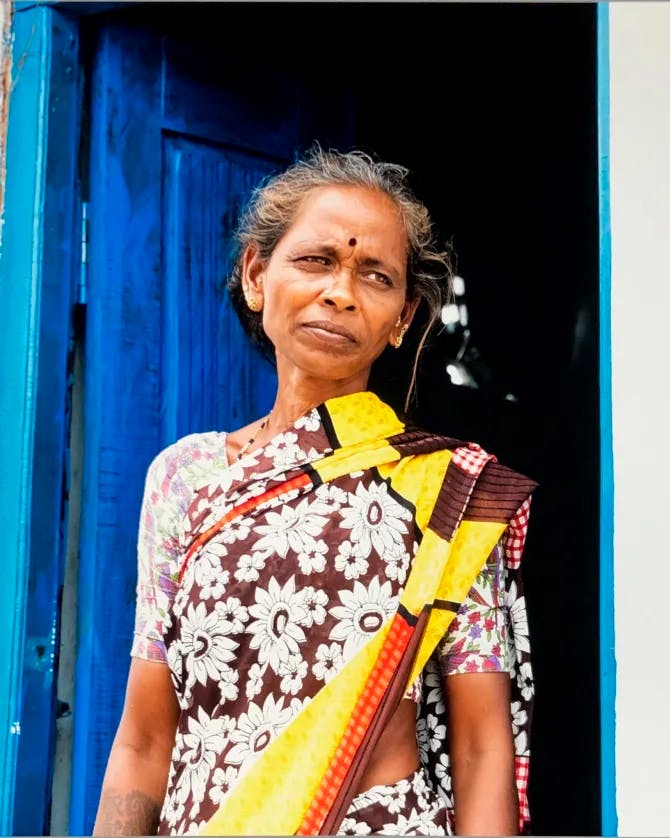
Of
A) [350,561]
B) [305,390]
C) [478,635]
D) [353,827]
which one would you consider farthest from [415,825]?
[305,390]

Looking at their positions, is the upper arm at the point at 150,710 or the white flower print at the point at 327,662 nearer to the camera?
the white flower print at the point at 327,662

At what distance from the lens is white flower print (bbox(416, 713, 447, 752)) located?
2004 millimetres

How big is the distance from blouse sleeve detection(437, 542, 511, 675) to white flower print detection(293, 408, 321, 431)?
364 mm

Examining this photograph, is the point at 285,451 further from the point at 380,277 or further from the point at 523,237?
the point at 523,237

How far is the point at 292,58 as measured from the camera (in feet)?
9.92

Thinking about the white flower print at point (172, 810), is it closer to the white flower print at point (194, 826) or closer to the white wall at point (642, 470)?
the white flower print at point (194, 826)

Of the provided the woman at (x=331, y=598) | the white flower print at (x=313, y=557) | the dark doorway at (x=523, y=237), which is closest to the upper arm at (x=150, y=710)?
the woman at (x=331, y=598)

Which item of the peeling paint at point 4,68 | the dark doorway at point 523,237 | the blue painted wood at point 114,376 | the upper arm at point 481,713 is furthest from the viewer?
the dark doorway at point 523,237

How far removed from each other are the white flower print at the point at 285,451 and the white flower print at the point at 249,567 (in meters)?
0.16

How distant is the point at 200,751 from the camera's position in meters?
1.93

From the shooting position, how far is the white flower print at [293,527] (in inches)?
76.7

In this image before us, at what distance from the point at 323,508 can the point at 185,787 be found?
482 millimetres

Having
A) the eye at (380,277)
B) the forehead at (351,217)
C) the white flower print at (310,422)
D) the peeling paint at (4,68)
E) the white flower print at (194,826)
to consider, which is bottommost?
the white flower print at (194,826)

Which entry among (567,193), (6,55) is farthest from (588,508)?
(6,55)
